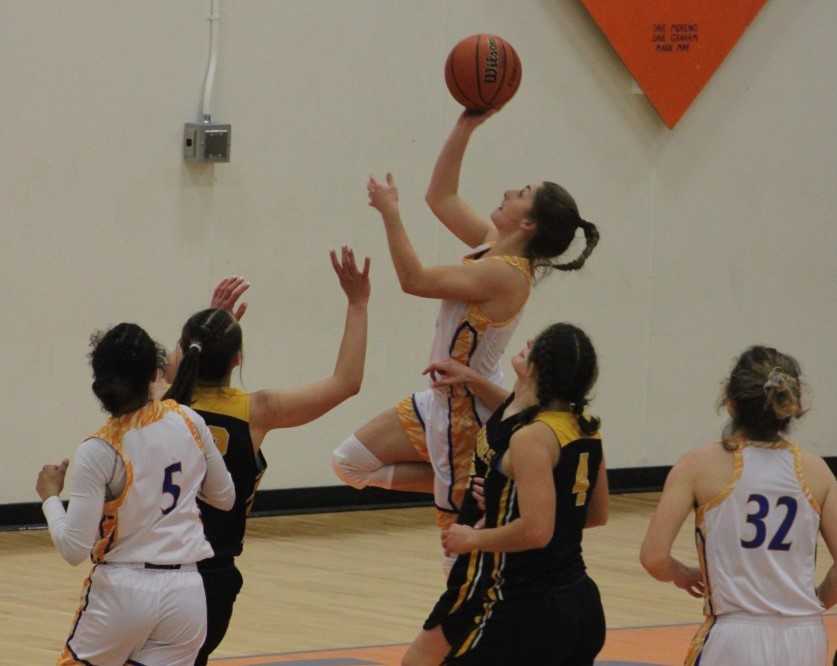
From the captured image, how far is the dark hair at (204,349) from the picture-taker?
4.73 meters

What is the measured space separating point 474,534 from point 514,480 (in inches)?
6.7

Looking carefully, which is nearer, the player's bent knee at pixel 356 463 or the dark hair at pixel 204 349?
the dark hair at pixel 204 349

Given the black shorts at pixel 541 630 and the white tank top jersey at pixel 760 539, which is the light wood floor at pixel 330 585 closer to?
the black shorts at pixel 541 630

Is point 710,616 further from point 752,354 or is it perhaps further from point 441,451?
point 441,451

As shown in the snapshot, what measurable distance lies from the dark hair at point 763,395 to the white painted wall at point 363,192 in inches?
225

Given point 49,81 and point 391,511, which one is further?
point 391,511

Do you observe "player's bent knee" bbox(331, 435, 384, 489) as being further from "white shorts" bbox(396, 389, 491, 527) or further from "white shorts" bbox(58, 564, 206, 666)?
"white shorts" bbox(58, 564, 206, 666)

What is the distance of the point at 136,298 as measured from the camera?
9.59 metres

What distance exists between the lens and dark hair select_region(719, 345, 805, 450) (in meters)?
4.21

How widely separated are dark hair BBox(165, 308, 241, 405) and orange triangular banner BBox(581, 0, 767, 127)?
685 cm

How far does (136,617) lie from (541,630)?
3.34 feet

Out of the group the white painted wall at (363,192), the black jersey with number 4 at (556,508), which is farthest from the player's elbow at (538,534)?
the white painted wall at (363,192)

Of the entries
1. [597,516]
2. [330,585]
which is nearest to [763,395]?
[597,516]

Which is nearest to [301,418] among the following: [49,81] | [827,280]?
[49,81]
